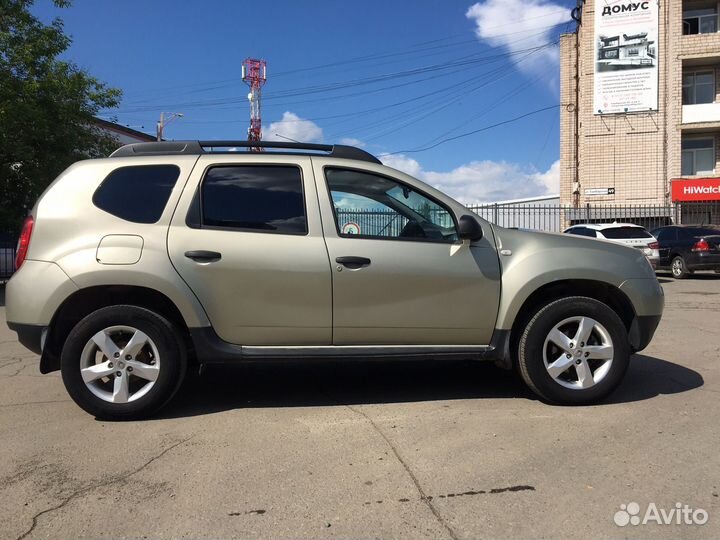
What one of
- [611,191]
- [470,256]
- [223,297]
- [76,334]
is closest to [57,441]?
[76,334]

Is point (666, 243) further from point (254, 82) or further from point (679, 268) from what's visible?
point (254, 82)

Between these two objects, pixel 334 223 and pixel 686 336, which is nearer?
pixel 334 223

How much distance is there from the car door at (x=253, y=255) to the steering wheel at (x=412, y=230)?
665 millimetres

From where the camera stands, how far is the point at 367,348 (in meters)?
4.23

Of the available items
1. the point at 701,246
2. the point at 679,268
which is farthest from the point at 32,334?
the point at 679,268

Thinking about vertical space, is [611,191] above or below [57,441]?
above

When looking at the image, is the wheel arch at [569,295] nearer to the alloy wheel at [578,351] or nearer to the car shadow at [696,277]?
the alloy wheel at [578,351]

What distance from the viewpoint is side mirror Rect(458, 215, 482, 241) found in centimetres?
419

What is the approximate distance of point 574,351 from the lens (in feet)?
14.1

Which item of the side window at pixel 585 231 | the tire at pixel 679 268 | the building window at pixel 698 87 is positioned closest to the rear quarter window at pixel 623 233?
the side window at pixel 585 231

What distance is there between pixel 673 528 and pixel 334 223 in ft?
9.19

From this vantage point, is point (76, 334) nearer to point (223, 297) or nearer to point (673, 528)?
point (223, 297)

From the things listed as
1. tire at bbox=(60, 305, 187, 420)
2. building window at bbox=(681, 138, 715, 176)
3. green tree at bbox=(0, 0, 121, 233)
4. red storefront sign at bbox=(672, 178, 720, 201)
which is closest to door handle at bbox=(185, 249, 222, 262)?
tire at bbox=(60, 305, 187, 420)

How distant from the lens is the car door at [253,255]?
13.3 ft
